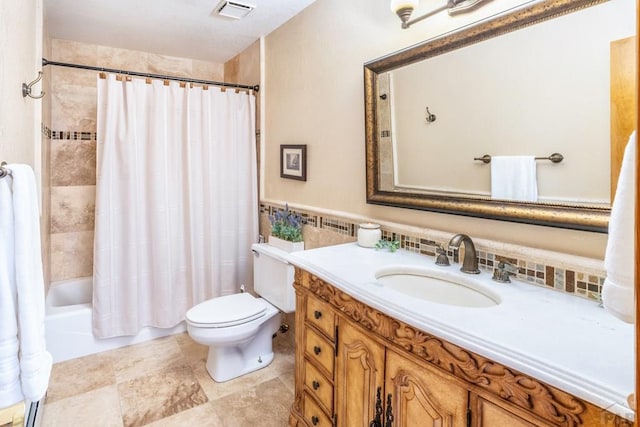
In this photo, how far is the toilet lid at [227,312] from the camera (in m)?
2.06

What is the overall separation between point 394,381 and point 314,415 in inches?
24.4

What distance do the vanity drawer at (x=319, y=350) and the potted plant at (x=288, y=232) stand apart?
0.83 meters

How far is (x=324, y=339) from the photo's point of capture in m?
1.48

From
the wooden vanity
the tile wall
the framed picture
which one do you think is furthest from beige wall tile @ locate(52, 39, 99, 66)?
the wooden vanity

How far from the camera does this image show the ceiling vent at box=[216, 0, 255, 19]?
2.26 meters

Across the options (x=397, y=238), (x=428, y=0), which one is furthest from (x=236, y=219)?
(x=428, y=0)

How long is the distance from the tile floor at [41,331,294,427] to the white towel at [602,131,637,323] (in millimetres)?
1735

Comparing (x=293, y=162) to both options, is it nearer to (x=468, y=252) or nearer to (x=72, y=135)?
(x=468, y=252)

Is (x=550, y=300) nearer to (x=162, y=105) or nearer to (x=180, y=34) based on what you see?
(x=162, y=105)

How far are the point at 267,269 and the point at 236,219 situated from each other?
741 millimetres

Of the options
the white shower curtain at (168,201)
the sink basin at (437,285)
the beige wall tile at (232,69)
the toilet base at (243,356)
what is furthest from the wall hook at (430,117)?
the beige wall tile at (232,69)

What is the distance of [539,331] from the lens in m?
0.87

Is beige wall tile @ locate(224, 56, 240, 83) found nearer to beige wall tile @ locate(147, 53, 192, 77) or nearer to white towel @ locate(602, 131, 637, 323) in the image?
beige wall tile @ locate(147, 53, 192, 77)

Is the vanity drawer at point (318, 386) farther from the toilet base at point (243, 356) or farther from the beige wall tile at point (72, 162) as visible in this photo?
the beige wall tile at point (72, 162)
